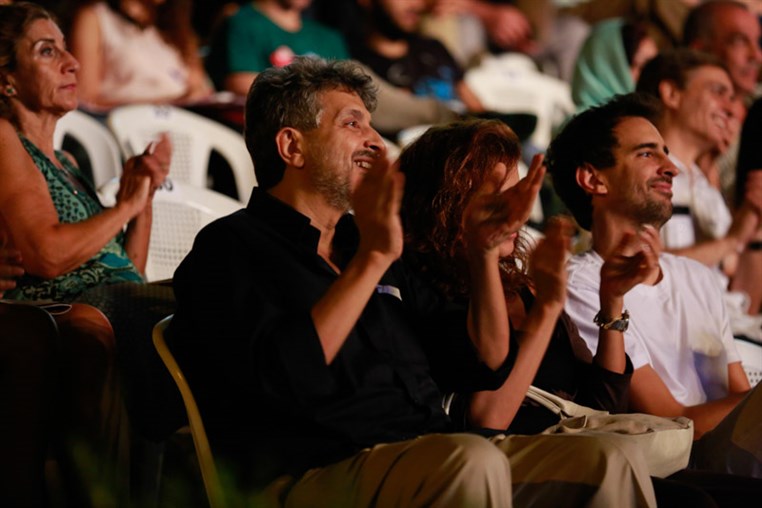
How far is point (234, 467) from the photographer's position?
2.20 m

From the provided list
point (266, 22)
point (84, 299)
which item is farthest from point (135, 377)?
point (266, 22)

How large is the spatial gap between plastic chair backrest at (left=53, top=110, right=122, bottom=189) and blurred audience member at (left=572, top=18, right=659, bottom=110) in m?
1.84

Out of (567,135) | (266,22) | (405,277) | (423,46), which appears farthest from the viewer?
(423,46)

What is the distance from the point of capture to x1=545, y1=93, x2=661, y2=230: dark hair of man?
10.2 ft

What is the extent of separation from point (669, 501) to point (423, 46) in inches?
159

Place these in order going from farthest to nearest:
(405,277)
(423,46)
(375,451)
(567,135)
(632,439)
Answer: (423,46) < (567,135) < (405,277) < (632,439) < (375,451)

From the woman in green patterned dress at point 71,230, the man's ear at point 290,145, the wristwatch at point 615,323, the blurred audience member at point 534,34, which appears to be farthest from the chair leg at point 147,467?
the blurred audience member at point 534,34

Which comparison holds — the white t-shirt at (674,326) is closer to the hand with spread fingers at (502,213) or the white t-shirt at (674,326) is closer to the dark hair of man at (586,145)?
the dark hair of man at (586,145)

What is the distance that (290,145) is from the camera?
2461mm

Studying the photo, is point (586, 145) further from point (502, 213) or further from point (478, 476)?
point (478, 476)

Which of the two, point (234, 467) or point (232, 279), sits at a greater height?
point (232, 279)

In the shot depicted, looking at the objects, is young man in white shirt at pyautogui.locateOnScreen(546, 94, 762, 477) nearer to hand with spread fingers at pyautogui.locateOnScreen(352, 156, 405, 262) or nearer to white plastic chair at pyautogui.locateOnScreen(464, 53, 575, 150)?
hand with spread fingers at pyautogui.locateOnScreen(352, 156, 405, 262)

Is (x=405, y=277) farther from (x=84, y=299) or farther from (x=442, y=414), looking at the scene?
(x=84, y=299)

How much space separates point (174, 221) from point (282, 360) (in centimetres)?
151
